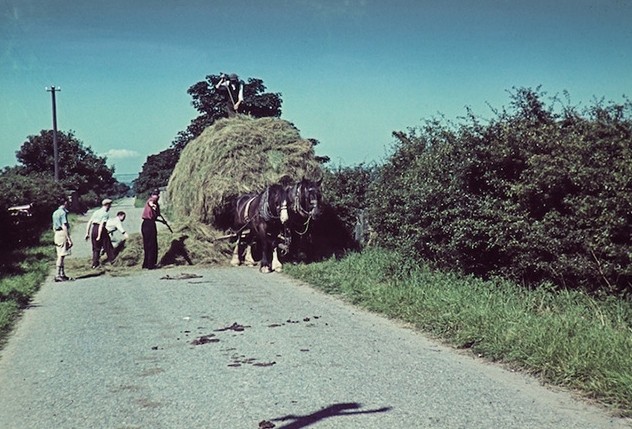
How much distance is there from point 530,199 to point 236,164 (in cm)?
781

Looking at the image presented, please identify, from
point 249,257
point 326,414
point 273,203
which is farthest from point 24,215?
point 326,414

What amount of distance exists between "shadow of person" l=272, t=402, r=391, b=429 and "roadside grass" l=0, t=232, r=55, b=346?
4.82 metres

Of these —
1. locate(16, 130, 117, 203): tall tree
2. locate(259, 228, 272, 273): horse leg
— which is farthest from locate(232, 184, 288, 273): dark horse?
locate(16, 130, 117, 203): tall tree

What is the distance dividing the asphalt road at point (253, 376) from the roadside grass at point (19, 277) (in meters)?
0.31

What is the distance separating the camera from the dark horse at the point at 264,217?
13633 millimetres

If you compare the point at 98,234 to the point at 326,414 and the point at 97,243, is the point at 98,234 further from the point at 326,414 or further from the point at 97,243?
the point at 326,414

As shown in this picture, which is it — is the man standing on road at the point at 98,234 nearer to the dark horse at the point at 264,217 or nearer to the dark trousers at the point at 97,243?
the dark trousers at the point at 97,243

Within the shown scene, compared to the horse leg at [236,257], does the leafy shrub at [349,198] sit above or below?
above

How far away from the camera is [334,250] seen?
604 inches

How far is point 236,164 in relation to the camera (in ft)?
49.5

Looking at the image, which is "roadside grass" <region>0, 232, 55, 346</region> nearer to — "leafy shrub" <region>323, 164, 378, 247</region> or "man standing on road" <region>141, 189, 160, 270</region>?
"man standing on road" <region>141, 189, 160, 270</region>

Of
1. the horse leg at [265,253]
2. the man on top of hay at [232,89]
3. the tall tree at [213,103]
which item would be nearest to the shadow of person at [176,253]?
the horse leg at [265,253]

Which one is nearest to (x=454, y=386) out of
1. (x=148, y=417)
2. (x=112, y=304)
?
(x=148, y=417)

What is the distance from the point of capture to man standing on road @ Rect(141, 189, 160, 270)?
14.7 m
